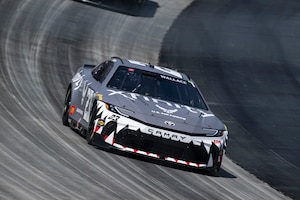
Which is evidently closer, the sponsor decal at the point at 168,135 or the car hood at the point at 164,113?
the sponsor decal at the point at 168,135

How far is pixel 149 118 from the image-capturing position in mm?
12430

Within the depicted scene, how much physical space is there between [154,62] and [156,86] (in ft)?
29.2

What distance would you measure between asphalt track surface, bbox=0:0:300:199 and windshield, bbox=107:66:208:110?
1.04 meters

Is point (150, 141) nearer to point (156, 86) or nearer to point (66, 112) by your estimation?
point (156, 86)

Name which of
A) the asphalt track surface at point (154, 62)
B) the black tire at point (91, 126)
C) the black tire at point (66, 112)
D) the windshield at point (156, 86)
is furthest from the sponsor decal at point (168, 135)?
the black tire at point (66, 112)

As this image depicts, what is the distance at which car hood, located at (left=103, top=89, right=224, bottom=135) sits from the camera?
12.4 m

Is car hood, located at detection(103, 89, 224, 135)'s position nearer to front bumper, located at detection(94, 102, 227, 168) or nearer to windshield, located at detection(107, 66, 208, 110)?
front bumper, located at detection(94, 102, 227, 168)

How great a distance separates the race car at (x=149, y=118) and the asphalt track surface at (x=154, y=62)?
0.25 m

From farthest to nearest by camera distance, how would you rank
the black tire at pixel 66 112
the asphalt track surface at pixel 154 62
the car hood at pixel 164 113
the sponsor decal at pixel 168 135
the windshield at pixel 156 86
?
the black tire at pixel 66 112, the windshield at pixel 156 86, the car hood at pixel 164 113, the sponsor decal at pixel 168 135, the asphalt track surface at pixel 154 62

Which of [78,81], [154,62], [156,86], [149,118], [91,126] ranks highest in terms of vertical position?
[149,118]

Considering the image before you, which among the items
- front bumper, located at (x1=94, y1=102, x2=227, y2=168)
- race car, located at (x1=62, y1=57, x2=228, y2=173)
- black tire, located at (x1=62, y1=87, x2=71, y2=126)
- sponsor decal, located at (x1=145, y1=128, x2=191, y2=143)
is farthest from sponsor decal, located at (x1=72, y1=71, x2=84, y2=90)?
sponsor decal, located at (x1=145, y1=128, x2=191, y2=143)

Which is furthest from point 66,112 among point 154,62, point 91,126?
point 154,62

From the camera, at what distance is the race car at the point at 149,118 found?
12.3m

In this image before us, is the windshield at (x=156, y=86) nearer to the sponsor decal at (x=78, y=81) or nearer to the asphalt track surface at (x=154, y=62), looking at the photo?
the sponsor decal at (x=78, y=81)
